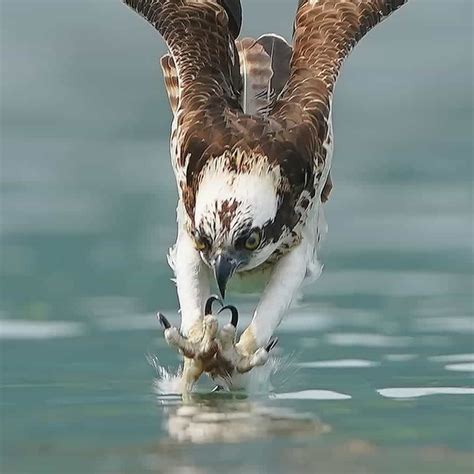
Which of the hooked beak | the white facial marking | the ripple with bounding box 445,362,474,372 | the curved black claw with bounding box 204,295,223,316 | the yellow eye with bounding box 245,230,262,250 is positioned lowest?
the ripple with bounding box 445,362,474,372

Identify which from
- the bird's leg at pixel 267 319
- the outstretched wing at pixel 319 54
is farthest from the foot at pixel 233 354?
the outstretched wing at pixel 319 54

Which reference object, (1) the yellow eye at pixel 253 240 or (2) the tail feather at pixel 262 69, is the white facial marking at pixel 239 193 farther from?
(2) the tail feather at pixel 262 69

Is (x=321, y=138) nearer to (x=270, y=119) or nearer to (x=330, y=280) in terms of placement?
(x=270, y=119)

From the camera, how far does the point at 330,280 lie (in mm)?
13266

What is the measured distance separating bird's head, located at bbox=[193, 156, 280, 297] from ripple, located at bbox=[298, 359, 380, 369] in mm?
1029

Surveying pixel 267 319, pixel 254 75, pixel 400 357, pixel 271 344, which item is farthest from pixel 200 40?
pixel 400 357

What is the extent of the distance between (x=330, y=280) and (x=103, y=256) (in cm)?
145

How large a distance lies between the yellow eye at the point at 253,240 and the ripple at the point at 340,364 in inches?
42.1

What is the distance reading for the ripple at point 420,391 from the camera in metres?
10.1

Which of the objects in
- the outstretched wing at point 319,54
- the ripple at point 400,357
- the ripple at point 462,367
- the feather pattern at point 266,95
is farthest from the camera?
the ripple at point 400,357

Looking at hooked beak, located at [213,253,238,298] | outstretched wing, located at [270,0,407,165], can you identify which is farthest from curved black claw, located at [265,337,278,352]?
outstretched wing, located at [270,0,407,165]

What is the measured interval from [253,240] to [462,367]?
1571 millimetres

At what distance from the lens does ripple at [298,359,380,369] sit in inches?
426

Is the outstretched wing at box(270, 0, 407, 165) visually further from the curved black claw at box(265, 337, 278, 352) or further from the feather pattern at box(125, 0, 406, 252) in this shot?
the curved black claw at box(265, 337, 278, 352)
